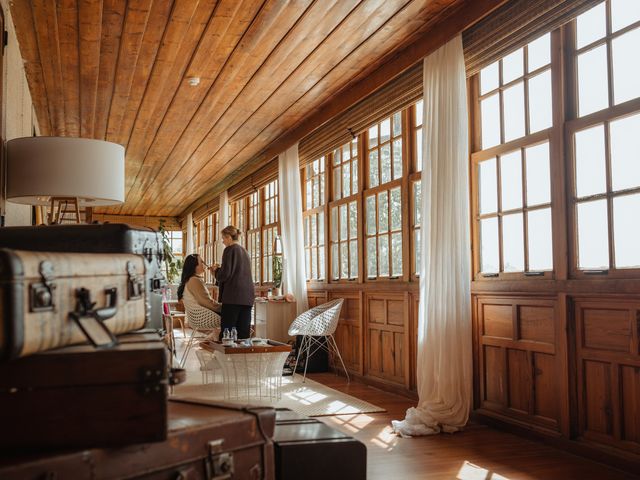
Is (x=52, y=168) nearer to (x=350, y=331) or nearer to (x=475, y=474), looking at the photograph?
(x=475, y=474)

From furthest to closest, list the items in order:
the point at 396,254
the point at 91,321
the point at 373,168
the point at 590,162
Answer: the point at 373,168 < the point at 396,254 < the point at 590,162 < the point at 91,321

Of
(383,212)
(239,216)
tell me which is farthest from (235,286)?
(239,216)

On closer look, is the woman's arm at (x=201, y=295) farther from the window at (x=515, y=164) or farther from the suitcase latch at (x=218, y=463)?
the suitcase latch at (x=218, y=463)

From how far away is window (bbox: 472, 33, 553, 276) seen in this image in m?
3.82

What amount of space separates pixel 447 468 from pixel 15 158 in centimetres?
258

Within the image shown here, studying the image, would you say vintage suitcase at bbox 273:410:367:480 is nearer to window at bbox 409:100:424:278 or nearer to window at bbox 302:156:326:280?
window at bbox 409:100:424:278

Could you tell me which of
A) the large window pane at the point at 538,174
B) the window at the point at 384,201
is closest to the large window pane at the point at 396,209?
the window at the point at 384,201

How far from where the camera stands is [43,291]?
1378mm

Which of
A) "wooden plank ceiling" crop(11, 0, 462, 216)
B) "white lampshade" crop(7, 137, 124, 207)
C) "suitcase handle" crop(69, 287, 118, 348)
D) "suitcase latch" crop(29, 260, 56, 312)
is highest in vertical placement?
"wooden plank ceiling" crop(11, 0, 462, 216)

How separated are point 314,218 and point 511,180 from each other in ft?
12.7

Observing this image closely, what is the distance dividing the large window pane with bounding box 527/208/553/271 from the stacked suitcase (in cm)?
260

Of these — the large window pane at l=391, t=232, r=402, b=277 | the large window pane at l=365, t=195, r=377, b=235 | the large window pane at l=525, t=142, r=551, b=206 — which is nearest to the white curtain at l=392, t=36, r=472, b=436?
the large window pane at l=525, t=142, r=551, b=206

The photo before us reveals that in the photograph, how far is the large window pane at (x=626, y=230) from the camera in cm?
317

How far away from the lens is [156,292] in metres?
2.30
